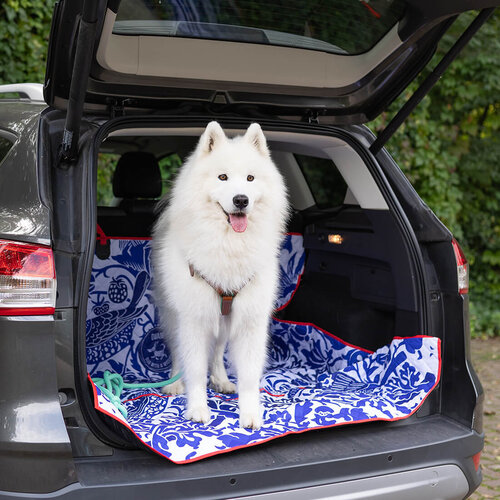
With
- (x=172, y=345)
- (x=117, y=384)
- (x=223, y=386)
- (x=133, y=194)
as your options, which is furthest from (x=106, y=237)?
(x=223, y=386)

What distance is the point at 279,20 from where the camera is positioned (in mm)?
2592

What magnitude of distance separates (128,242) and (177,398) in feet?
3.74

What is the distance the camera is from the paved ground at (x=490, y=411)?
11.8 feet

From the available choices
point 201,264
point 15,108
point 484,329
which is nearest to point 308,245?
point 201,264

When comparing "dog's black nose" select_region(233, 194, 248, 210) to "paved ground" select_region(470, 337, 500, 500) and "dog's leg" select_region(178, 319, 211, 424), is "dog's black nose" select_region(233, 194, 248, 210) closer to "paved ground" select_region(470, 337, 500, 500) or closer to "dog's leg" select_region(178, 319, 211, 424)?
"dog's leg" select_region(178, 319, 211, 424)

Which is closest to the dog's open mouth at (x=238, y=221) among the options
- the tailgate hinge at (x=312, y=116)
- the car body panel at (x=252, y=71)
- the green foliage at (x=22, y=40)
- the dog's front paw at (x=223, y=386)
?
the car body panel at (x=252, y=71)

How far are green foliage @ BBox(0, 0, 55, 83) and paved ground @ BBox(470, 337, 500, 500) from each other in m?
4.93

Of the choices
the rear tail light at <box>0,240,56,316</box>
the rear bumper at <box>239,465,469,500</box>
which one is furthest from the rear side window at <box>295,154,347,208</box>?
the rear tail light at <box>0,240,56,316</box>

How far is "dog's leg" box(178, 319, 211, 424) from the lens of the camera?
8.75ft

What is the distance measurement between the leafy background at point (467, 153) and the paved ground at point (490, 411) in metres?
0.52

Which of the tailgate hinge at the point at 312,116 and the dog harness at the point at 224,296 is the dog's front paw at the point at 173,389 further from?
the tailgate hinge at the point at 312,116

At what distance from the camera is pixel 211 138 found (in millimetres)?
2666

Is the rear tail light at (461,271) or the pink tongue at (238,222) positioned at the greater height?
the pink tongue at (238,222)

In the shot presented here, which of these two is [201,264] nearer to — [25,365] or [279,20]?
[25,365]
